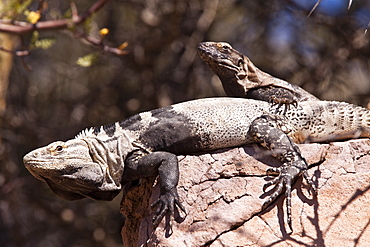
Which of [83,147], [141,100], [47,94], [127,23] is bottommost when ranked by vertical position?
[47,94]

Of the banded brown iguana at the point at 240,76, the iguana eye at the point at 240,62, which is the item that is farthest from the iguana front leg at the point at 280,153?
the iguana eye at the point at 240,62

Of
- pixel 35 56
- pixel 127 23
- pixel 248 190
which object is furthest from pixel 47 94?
pixel 248 190

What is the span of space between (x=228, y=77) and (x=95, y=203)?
5.27 meters

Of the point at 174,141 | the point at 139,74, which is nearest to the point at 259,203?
the point at 174,141

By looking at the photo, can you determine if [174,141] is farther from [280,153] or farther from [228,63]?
[228,63]

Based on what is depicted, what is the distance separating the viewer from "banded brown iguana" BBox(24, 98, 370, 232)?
427 cm

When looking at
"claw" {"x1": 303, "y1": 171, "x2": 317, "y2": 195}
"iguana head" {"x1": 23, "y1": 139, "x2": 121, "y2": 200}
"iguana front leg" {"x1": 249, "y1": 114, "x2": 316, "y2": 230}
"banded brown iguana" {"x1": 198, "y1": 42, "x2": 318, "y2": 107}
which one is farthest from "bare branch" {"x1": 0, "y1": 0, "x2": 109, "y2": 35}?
"claw" {"x1": 303, "y1": 171, "x2": 317, "y2": 195}

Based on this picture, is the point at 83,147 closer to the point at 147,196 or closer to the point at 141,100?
the point at 147,196

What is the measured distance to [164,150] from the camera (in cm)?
457

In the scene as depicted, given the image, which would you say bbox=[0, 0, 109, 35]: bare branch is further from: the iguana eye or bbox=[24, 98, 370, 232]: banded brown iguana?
the iguana eye

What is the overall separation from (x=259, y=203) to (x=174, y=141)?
3.04 ft

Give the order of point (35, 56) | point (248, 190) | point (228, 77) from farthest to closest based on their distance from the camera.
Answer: point (35, 56)
point (228, 77)
point (248, 190)

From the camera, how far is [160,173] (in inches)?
167

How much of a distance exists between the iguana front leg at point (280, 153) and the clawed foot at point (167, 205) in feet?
2.21
